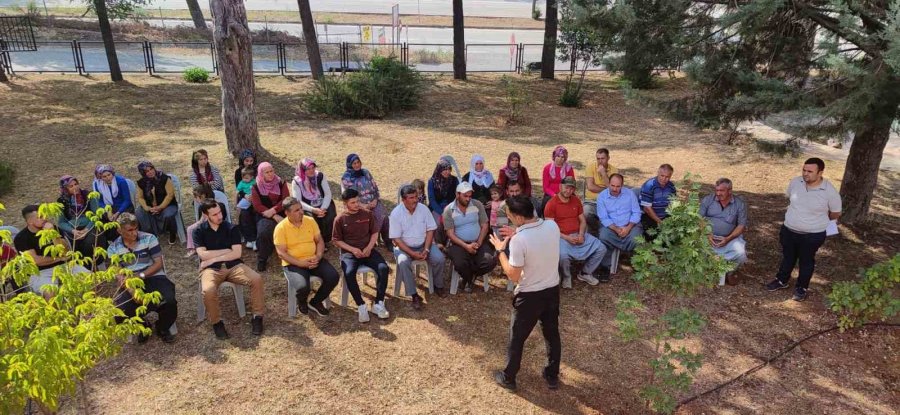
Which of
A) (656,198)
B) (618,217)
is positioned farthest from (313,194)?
(656,198)

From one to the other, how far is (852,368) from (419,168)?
690 cm

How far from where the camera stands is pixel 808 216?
5.92 metres

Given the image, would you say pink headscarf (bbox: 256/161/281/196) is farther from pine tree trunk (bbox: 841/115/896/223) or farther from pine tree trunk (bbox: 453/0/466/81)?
pine tree trunk (bbox: 453/0/466/81)

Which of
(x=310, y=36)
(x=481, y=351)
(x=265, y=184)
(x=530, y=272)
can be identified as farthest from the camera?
(x=310, y=36)

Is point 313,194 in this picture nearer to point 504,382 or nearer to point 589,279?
point 589,279

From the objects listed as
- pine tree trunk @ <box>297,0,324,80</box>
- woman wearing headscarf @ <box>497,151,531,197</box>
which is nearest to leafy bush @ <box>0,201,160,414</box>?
woman wearing headscarf @ <box>497,151,531,197</box>

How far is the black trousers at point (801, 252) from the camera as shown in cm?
593

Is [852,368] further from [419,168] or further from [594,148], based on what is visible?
[594,148]

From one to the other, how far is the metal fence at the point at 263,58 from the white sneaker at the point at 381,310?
1178 cm

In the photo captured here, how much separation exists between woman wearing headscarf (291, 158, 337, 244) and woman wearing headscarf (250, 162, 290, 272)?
0.63ft

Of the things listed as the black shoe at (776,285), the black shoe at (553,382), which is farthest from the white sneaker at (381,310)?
the black shoe at (776,285)

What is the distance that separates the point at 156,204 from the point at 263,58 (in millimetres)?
16171

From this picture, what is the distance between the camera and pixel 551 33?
691 inches

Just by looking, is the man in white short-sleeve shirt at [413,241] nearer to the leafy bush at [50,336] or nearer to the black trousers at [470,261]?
the black trousers at [470,261]
